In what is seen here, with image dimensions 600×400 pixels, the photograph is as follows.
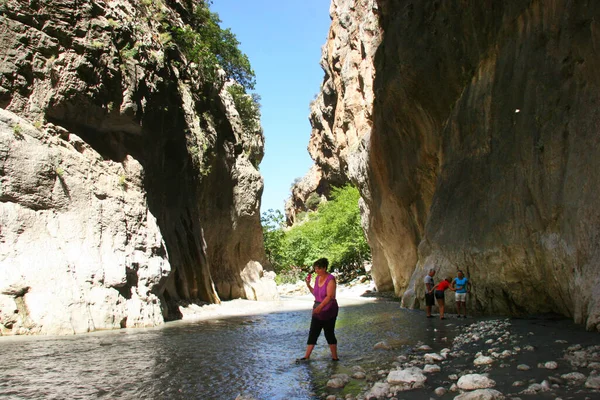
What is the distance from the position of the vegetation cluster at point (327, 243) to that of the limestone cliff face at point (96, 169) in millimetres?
25724

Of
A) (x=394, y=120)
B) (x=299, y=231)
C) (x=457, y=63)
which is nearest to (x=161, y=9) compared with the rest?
(x=394, y=120)

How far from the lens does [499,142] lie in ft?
46.6

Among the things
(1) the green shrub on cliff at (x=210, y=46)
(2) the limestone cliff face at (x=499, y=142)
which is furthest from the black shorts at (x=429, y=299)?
(1) the green shrub on cliff at (x=210, y=46)

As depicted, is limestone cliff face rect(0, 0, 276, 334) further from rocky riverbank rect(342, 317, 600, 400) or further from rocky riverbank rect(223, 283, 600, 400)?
rocky riverbank rect(342, 317, 600, 400)

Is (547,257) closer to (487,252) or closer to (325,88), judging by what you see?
(487,252)

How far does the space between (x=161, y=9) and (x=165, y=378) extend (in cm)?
2174

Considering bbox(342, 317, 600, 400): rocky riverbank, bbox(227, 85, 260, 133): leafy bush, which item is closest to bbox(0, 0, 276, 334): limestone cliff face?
bbox(227, 85, 260, 133): leafy bush

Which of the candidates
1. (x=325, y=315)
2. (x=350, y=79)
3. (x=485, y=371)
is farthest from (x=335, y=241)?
(x=485, y=371)

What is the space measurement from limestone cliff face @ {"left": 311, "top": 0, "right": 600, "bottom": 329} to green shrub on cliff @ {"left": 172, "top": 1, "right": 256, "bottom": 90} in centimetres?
948

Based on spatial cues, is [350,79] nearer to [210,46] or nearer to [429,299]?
[210,46]

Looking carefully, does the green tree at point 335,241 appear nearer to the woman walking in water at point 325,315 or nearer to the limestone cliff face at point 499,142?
the limestone cliff face at point 499,142

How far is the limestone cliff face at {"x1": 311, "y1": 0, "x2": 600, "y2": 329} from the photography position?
381 inches

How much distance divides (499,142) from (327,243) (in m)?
43.6

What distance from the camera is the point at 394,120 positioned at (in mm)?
23766
